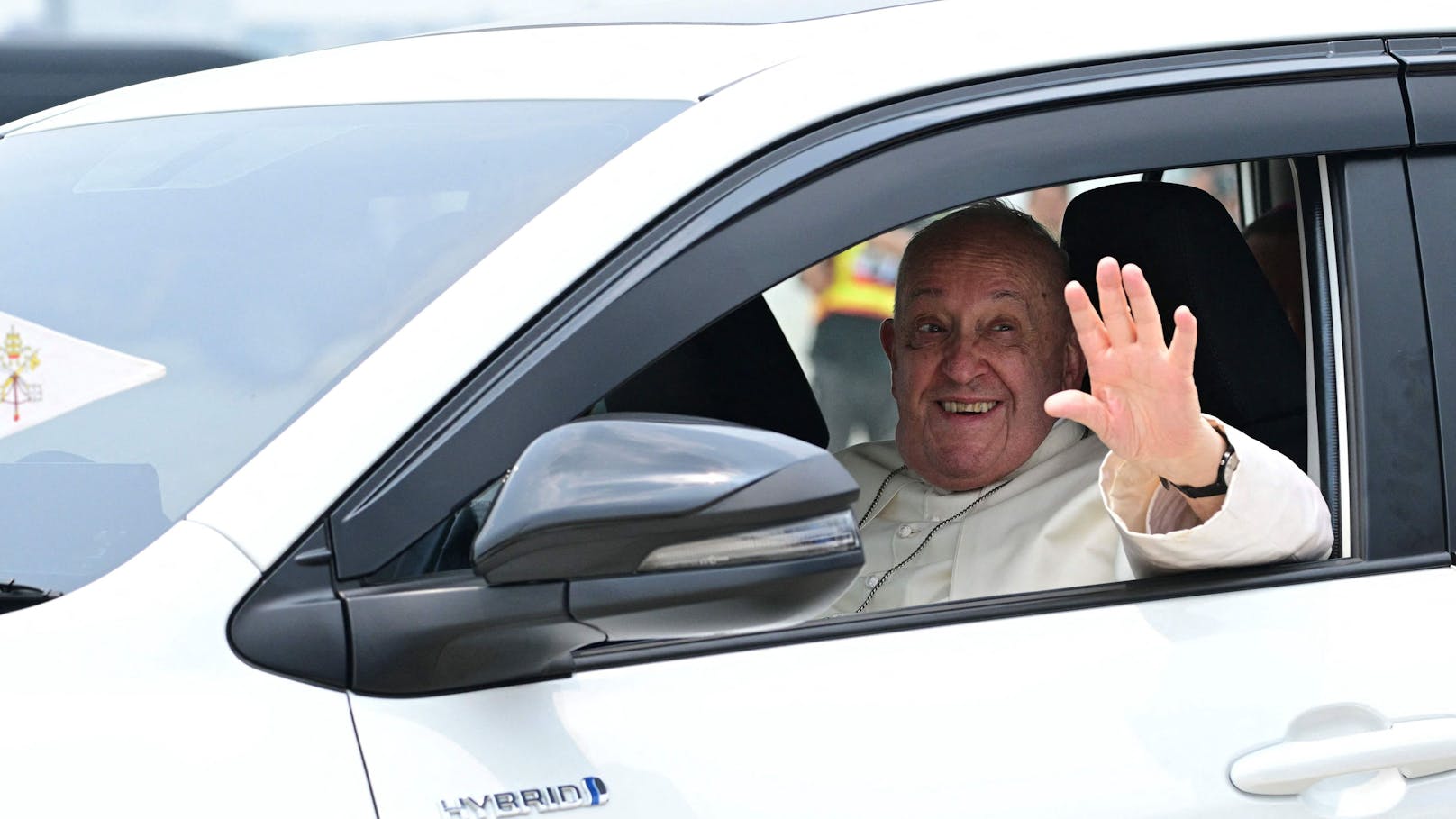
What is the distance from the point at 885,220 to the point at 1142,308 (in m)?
0.24

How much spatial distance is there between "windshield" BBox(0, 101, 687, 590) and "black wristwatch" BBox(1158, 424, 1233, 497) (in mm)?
613

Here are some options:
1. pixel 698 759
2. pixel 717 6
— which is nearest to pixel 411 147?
pixel 717 6

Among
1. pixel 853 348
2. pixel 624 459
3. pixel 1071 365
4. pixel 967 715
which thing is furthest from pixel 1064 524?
pixel 853 348

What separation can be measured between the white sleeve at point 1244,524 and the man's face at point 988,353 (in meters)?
0.63

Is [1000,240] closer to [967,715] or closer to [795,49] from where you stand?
[795,49]

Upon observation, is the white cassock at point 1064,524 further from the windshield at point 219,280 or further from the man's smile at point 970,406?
the windshield at point 219,280

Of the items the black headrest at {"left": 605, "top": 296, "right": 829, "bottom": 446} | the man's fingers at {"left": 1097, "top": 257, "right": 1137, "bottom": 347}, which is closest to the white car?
the man's fingers at {"left": 1097, "top": 257, "right": 1137, "bottom": 347}

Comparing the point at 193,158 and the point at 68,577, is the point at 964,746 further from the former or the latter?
the point at 193,158

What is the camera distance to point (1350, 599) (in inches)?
57.9

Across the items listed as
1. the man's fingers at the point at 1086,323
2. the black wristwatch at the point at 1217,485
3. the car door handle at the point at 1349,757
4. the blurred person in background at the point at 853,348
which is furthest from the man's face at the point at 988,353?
the car door handle at the point at 1349,757

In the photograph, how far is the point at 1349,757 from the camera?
4.55ft

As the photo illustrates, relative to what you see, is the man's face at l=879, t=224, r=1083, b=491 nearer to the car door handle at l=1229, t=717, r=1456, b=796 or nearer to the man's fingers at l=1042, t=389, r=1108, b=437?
the man's fingers at l=1042, t=389, r=1108, b=437

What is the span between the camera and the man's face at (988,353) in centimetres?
224

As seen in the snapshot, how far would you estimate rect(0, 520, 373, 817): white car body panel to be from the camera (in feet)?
3.76
